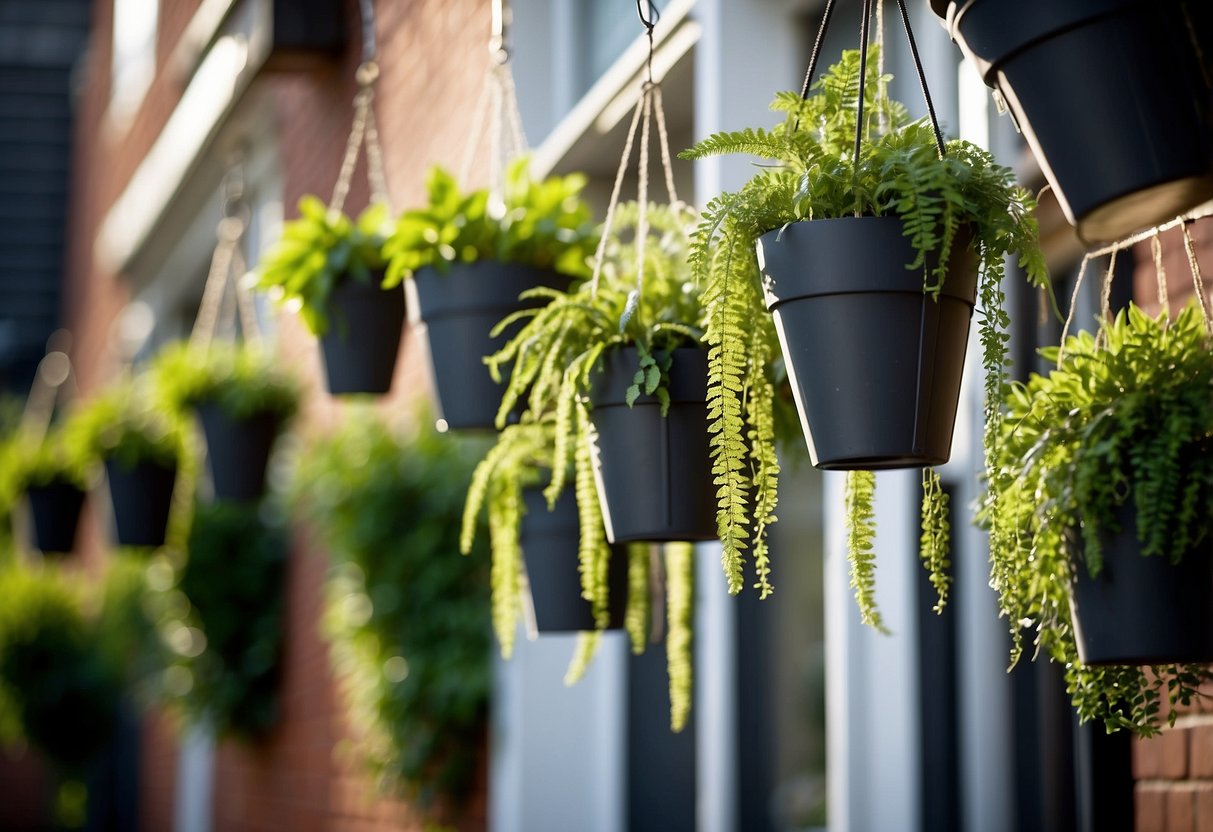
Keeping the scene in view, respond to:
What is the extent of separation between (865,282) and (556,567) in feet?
3.24

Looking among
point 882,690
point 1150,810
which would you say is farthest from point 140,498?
point 1150,810

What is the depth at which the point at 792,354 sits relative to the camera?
4.69 ft

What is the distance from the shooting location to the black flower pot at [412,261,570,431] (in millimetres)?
2176

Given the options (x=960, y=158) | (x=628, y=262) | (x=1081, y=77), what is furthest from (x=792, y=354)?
(x=628, y=262)

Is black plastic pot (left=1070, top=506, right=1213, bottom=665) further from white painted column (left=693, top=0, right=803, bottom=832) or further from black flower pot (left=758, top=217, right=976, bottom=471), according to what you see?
white painted column (left=693, top=0, right=803, bottom=832)

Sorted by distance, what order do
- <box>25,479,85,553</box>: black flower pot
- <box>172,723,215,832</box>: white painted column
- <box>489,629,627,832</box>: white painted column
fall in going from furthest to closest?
<box>172,723,215,832</box>: white painted column < <box>25,479,85,553</box>: black flower pot < <box>489,629,627,832</box>: white painted column

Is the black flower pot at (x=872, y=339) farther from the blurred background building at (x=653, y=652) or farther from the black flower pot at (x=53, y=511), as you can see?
the black flower pot at (x=53, y=511)

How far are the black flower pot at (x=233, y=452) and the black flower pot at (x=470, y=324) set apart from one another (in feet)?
5.03

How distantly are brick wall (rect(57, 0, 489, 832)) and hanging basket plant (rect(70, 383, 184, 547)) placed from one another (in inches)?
17.5

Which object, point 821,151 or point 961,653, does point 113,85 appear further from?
point 821,151

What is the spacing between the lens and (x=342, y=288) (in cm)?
246

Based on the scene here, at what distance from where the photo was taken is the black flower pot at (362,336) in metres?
2.47

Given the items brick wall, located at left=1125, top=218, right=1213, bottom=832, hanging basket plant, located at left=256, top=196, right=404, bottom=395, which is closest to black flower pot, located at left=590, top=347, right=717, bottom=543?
brick wall, located at left=1125, top=218, right=1213, bottom=832

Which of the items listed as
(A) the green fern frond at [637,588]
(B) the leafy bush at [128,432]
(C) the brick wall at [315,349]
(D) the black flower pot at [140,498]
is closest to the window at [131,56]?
(C) the brick wall at [315,349]
